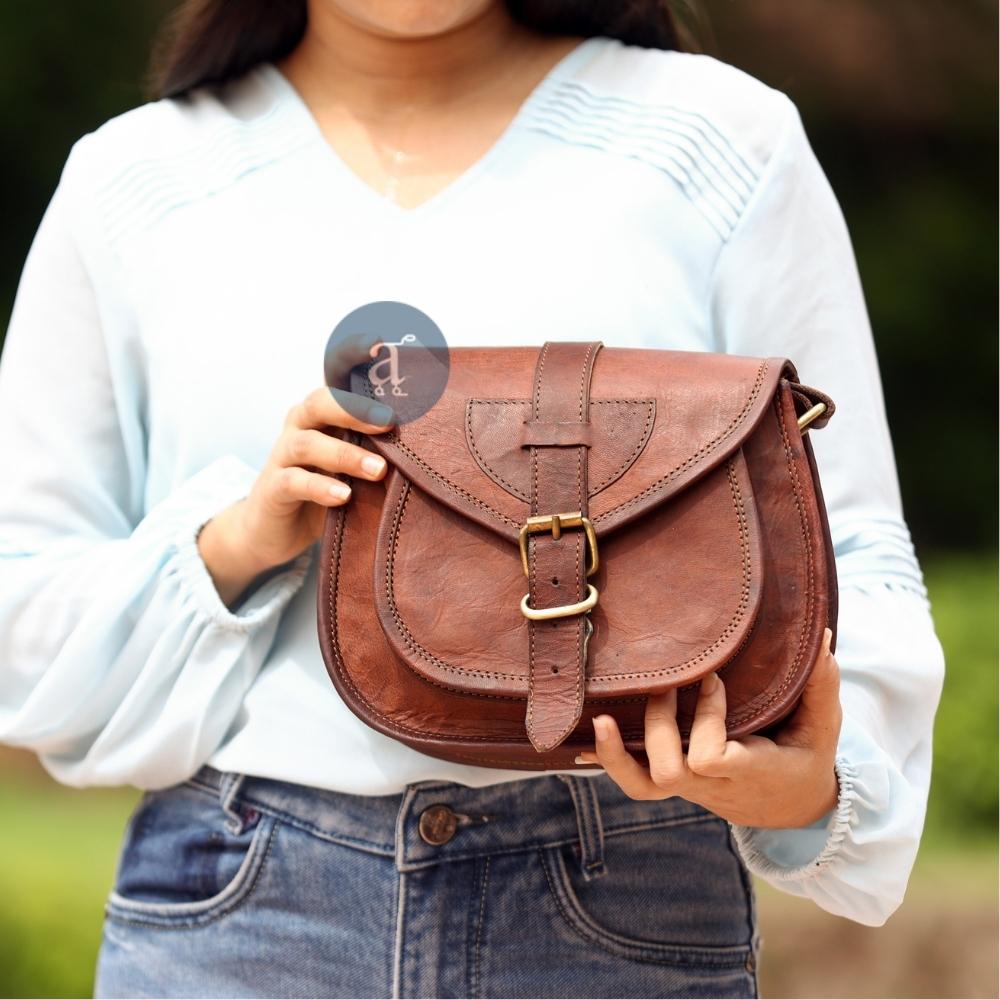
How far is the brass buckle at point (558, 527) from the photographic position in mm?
1066

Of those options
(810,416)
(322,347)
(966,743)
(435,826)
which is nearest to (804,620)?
(810,416)

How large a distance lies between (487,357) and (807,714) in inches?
14.7

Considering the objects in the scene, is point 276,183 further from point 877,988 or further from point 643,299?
point 877,988

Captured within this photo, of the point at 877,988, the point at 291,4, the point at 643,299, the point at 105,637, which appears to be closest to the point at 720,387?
the point at 643,299

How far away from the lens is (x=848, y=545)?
1.31 metres

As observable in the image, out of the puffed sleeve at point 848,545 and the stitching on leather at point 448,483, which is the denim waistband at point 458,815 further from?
the stitching on leather at point 448,483

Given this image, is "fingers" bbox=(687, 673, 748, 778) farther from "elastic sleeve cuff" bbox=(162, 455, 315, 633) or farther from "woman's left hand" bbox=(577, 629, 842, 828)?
"elastic sleeve cuff" bbox=(162, 455, 315, 633)

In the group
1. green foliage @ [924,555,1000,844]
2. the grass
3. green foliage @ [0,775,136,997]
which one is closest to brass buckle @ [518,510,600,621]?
the grass

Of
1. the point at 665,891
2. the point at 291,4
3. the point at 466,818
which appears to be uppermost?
the point at 291,4

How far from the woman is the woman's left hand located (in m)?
0.02

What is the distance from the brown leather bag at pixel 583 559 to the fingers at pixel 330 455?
15mm

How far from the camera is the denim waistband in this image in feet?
4.06

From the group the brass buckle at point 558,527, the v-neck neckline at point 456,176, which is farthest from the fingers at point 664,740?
the v-neck neckline at point 456,176

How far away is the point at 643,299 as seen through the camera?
1.29m
